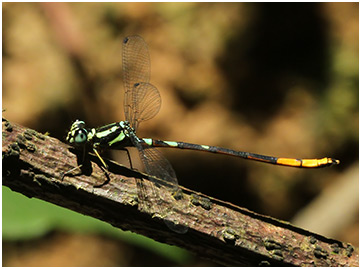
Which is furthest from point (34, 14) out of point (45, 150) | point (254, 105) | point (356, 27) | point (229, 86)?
point (356, 27)

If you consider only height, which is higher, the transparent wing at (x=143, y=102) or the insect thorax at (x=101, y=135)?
the transparent wing at (x=143, y=102)

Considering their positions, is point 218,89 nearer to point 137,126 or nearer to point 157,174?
point 137,126

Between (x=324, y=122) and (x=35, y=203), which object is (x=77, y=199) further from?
(x=324, y=122)

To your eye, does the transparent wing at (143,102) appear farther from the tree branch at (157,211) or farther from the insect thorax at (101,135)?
the tree branch at (157,211)

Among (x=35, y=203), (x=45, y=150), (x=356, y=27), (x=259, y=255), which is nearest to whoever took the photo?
(x=45, y=150)

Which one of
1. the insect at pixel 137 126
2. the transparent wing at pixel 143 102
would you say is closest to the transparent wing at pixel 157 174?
the insect at pixel 137 126

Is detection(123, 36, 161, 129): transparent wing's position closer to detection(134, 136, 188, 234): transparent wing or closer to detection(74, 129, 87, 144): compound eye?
detection(134, 136, 188, 234): transparent wing

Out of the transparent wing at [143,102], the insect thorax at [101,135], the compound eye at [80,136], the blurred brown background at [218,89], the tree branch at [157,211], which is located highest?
the blurred brown background at [218,89]
